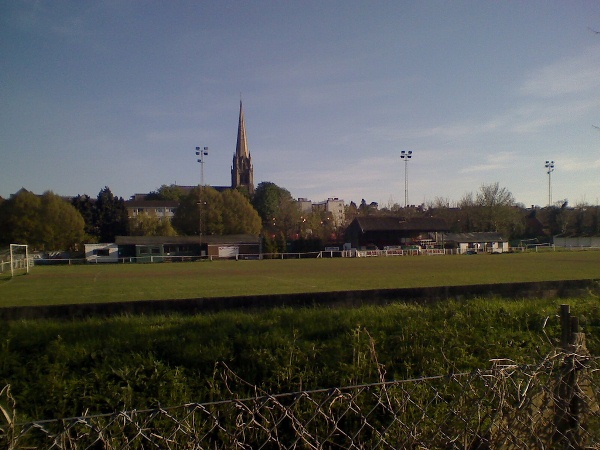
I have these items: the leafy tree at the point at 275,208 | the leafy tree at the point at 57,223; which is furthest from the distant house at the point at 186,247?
the leafy tree at the point at 275,208

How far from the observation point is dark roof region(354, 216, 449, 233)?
6178 centimetres

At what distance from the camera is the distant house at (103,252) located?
55.5 meters

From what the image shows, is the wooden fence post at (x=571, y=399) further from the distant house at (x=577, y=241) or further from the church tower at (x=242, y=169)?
the church tower at (x=242, y=169)

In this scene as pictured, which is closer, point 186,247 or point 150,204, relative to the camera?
point 186,247

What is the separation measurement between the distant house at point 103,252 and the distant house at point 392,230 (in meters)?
29.7

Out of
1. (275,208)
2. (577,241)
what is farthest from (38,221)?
(577,241)

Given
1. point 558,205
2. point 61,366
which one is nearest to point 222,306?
point 61,366

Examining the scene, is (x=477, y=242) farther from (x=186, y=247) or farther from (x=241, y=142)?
(x=241, y=142)

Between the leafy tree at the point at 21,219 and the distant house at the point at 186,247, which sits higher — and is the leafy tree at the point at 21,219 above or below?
above

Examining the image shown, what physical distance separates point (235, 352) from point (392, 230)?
58358 millimetres

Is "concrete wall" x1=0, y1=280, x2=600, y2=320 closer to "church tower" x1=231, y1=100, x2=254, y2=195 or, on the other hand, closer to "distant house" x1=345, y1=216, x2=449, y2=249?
"distant house" x1=345, y1=216, x2=449, y2=249

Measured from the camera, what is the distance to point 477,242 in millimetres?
64125

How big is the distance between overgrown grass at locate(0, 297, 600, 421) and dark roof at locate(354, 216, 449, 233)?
181 feet

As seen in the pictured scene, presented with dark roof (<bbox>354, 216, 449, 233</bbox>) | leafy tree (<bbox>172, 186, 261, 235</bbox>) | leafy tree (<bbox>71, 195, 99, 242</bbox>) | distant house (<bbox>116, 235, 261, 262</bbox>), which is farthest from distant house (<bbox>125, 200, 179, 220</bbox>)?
dark roof (<bbox>354, 216, 449, 233</bbox>)
